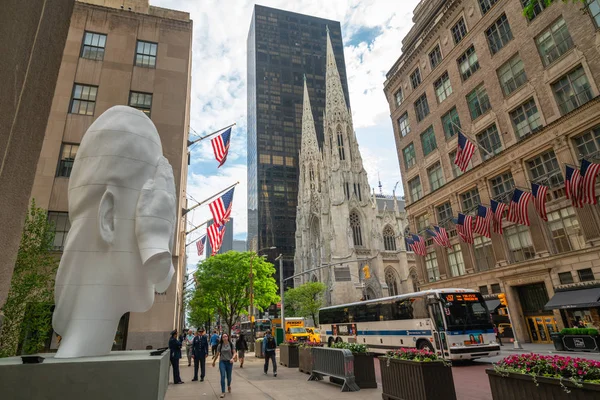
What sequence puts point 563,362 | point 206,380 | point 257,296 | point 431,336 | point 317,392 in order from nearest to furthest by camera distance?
point 563,362
point 317,392
point 206,380
point 431,336
point 257,296

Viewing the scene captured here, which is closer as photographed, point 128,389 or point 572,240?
point 128,389

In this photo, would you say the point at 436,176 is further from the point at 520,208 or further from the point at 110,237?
the point at 110,237

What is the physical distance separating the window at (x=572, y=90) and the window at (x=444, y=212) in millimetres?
10897

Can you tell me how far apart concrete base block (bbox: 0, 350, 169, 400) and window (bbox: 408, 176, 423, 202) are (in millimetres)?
31336

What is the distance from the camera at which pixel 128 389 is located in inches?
176

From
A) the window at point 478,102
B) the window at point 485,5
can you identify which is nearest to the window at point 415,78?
the window at point 478,102

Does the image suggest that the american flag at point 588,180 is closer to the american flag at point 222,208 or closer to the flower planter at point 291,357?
the flower planter at point 291,357

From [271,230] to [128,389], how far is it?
9439 centimetres

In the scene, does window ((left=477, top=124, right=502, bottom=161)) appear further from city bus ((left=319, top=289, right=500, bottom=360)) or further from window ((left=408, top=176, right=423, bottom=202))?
city bus ((left=319, top=289, right=500, bottom=360))

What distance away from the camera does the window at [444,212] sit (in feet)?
93.2

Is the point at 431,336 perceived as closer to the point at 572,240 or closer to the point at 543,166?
the point at 572,240

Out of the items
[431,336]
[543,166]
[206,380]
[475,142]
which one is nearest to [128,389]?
[206,380]

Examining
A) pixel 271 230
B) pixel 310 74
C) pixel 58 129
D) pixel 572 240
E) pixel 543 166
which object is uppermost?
pixel 310 74

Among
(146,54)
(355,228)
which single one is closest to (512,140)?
(146,54)
